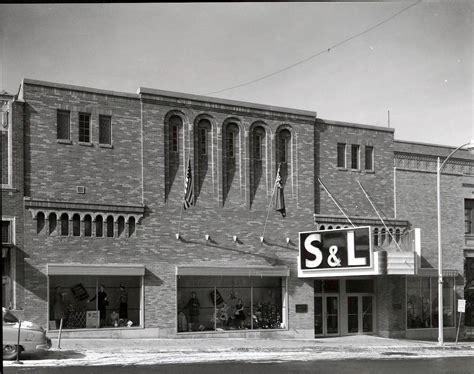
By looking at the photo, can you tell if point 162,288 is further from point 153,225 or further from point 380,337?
point 380,337

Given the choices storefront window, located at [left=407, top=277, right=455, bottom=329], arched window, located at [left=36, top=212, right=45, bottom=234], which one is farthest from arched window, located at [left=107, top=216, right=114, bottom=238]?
storefront window, located at [left=407, top=277, right=455, bottom=329]

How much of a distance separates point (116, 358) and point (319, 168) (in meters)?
15.0

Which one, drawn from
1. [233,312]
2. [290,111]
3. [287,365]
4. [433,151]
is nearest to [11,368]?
[287,365]

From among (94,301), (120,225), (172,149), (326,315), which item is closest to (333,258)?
(326,315)

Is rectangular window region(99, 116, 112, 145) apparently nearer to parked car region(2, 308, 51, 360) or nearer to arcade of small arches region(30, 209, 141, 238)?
arcade of small arches region(30, 209, 141, 238)

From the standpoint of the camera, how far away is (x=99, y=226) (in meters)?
26.1

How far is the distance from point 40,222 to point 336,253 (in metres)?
12.5

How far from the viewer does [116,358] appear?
2044 centimetres

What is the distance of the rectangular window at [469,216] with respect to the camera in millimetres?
35688

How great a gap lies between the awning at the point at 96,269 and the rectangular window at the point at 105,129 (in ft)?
16.2

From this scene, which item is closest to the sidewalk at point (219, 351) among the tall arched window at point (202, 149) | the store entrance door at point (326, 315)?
the store entrance door at point (326, 315)

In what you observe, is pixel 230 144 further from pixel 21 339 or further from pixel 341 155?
pixel 21 339

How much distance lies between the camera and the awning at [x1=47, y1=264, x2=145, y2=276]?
24.7 metres

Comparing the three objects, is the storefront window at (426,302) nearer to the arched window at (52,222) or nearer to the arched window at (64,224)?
the arched window at (64,224)
